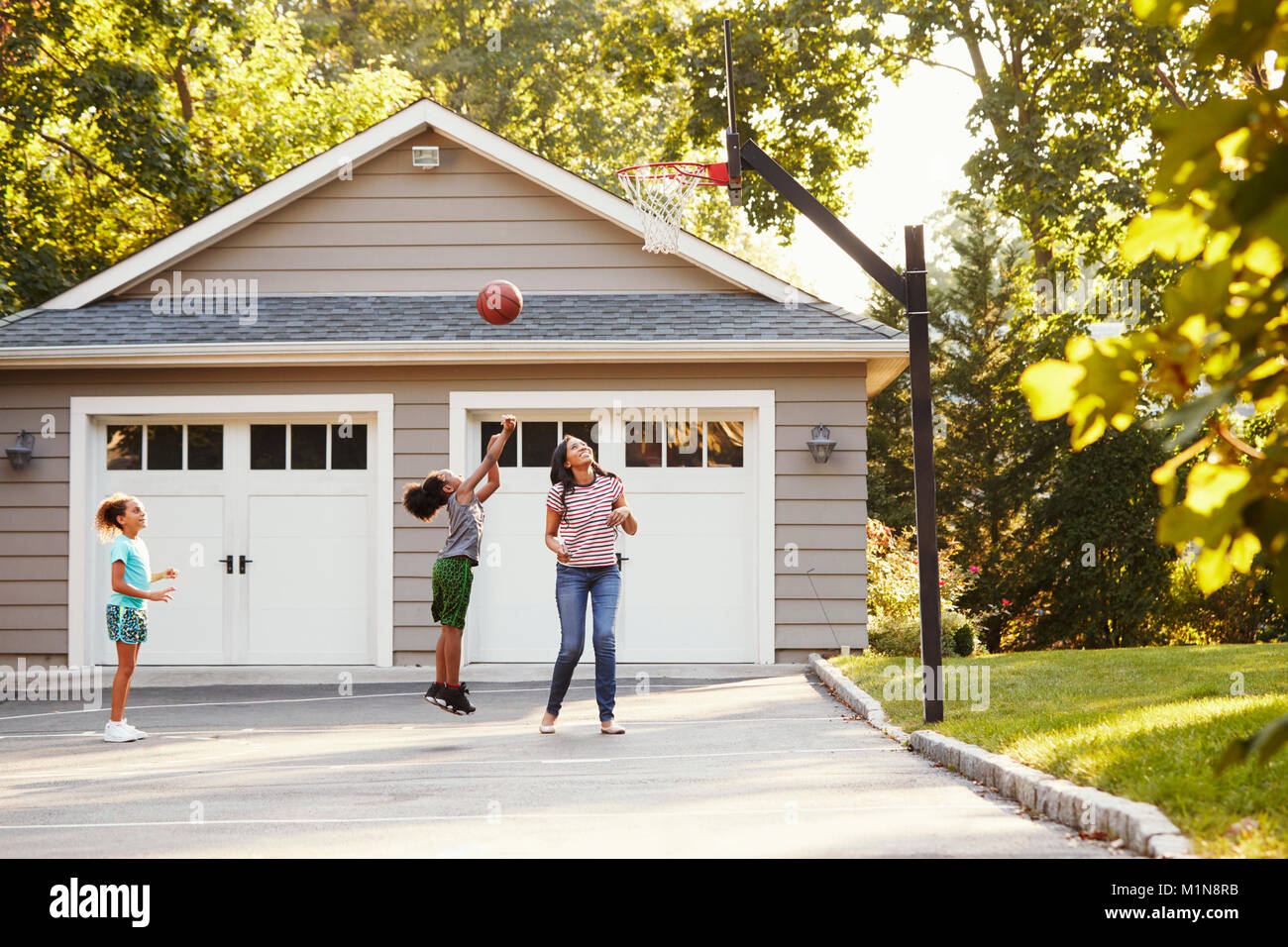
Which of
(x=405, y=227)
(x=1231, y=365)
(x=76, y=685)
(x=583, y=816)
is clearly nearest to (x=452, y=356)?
(x=405, y=227)

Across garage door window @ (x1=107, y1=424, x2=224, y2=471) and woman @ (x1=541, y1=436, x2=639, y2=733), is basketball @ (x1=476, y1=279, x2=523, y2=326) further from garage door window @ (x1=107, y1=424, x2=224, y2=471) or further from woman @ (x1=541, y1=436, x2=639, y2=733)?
woman @ (x1=541, y1=436, x2=639, y2=733)

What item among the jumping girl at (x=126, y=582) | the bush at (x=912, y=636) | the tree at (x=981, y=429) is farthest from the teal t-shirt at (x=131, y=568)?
the tree at (x=981, y=429)

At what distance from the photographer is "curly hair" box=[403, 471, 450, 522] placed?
845 centimetres

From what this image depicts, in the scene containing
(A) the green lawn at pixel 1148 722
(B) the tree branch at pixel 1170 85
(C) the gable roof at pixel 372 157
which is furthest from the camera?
(B) the tree branch at pixel 1170 85

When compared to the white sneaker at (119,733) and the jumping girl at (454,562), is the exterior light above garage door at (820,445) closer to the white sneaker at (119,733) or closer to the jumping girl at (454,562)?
the jumping girl at (454,562)

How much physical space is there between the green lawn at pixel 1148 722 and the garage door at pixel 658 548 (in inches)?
56.8

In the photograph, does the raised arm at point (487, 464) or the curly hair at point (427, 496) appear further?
the curly hair at point (427, 496)

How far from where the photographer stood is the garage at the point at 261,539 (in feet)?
39.9

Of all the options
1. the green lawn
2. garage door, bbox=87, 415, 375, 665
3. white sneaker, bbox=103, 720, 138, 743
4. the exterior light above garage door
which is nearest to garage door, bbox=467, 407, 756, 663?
the exterior light above garage door

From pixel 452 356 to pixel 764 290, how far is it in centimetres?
341

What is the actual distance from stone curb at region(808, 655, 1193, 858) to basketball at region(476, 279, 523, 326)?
19.4 feet

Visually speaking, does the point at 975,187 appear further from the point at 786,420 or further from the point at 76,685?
the point at 76,685

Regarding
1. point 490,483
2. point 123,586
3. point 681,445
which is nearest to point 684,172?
point 681,445

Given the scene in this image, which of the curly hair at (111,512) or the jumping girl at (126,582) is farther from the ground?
the curly hair at (111,512)
